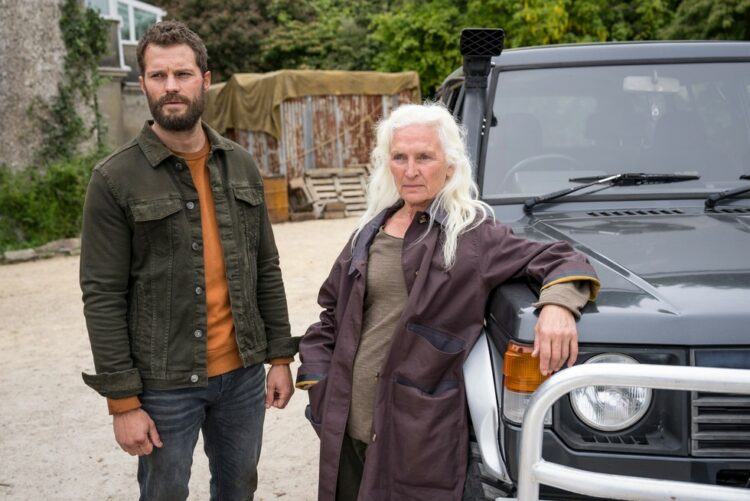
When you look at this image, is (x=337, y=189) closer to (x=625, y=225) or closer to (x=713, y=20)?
(x=713, y=20)

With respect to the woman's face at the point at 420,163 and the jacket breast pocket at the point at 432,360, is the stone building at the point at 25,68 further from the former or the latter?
the jacket breast pocket at the point at 432,360

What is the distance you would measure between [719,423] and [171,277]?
1.76 metres

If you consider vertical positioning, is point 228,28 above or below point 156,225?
above

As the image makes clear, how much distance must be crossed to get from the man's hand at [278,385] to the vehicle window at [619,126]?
1104 millimetres

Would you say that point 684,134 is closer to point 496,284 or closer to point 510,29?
point 496,284

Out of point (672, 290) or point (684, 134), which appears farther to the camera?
point (684, 134)

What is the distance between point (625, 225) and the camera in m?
3.03

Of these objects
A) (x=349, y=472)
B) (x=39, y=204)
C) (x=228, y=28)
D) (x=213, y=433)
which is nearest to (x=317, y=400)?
(x=349, y=472)

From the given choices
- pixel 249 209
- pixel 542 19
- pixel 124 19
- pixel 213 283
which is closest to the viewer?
pixel 213 283

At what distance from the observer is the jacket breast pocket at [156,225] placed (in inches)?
108

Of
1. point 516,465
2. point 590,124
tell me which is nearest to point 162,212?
point 516,465

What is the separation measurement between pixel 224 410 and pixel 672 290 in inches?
66.0

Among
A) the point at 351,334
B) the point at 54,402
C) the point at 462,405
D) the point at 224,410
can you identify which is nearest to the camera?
the point at 462,405

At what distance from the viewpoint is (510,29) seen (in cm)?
2325
